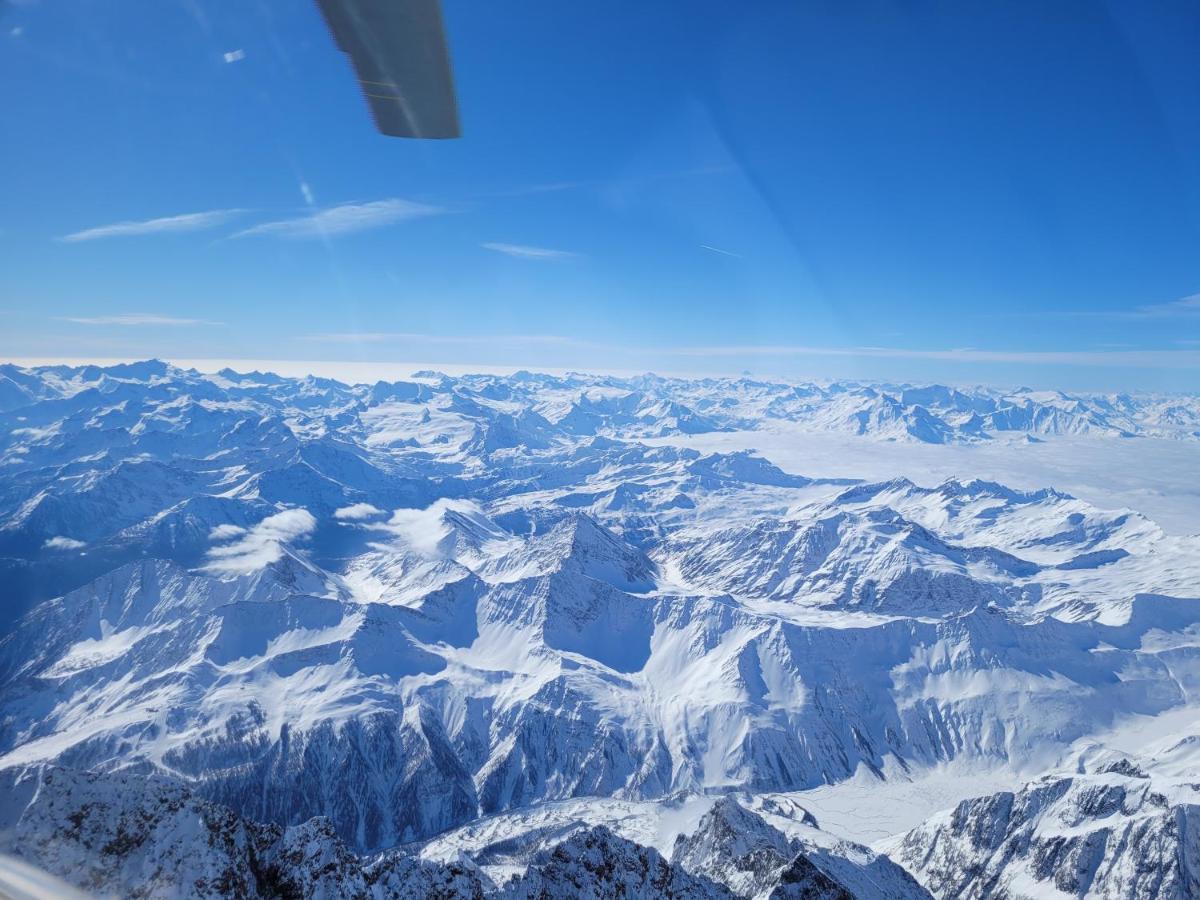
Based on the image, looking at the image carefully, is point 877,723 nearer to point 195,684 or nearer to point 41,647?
point 195,684

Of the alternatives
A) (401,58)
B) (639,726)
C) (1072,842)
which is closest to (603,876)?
(401,58)

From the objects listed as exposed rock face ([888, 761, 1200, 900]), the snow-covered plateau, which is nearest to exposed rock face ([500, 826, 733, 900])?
the snow-covered plateau

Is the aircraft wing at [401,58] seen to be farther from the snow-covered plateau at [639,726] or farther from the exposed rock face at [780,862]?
the exposed rock face at [780,862]

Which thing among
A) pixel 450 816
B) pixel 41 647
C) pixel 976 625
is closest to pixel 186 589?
pixel 41 647

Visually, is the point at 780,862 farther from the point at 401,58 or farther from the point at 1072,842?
the point at 401,58

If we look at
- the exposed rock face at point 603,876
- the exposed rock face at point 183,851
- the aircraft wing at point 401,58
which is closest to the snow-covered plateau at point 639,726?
the exposed rock face at point 603,876
